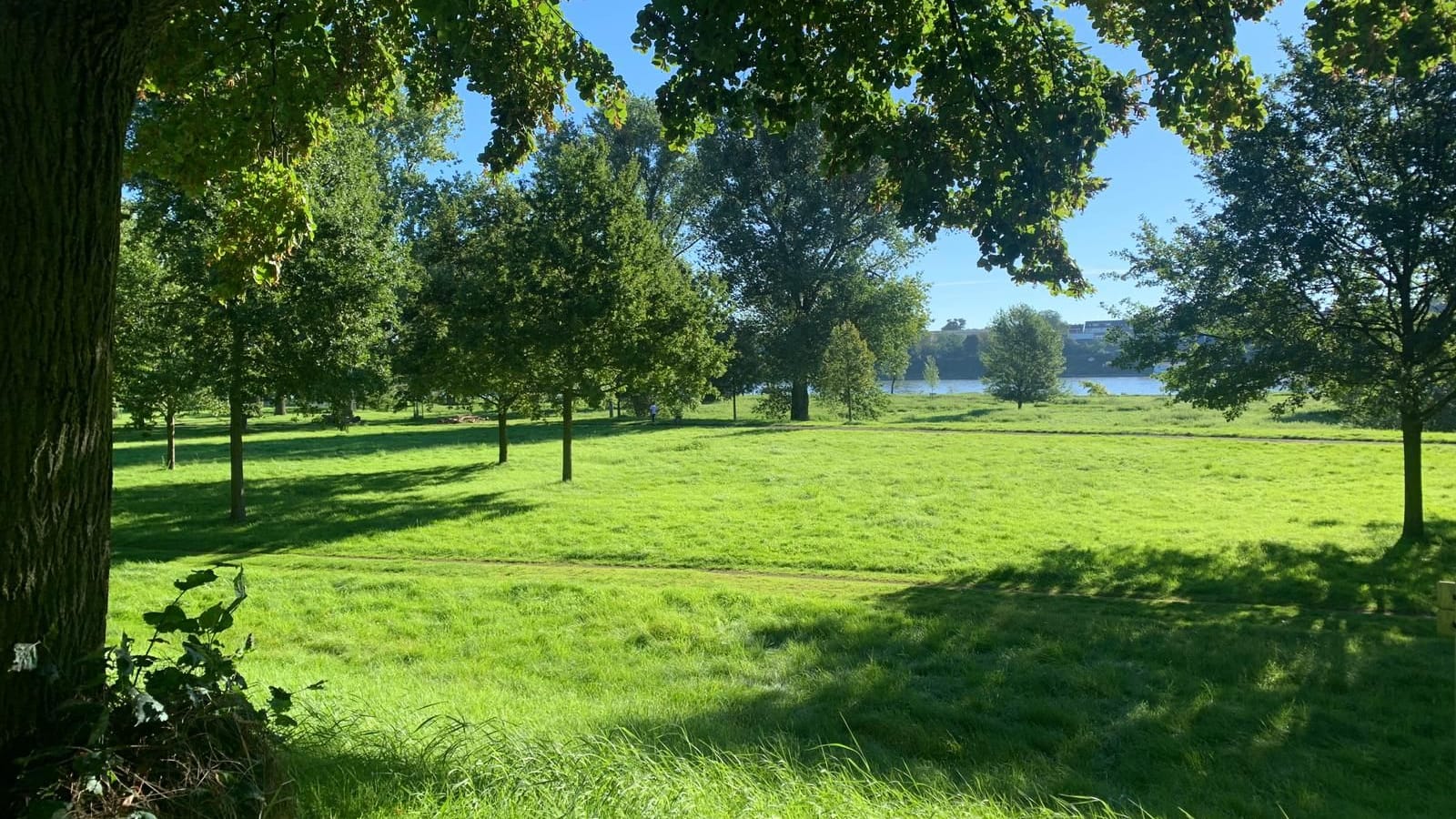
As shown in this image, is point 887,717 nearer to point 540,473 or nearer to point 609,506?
point 609,506

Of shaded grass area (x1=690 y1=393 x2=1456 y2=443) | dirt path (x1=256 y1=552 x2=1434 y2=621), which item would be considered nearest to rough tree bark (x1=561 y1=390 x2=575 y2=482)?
dirt path (x1=256 y1=552 x2=1434 y2=621)

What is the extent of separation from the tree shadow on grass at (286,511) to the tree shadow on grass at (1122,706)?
9.70 metres

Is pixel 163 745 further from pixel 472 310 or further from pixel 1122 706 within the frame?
pixel 472 310

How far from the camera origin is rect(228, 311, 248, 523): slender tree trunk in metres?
15.3

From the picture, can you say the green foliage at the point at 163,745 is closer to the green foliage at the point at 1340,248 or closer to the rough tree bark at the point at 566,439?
the green foliage at the point at 1340,248

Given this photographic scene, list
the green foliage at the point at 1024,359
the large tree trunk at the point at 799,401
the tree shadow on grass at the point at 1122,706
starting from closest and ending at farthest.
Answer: the tree shadow on grass at the point at 1122,706
the large tree trunk at the point at 799,401
the green foliage at the point at 1024,359

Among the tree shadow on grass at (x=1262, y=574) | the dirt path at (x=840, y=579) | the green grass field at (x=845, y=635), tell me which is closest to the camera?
the green grass field at (x=845, y=635)

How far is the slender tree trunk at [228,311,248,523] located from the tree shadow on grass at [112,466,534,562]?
370 mm

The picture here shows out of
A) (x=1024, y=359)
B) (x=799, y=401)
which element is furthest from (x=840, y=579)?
(x=1024, y=359)

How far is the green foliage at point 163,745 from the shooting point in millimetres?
2455

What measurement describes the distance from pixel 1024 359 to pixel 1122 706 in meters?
52.5

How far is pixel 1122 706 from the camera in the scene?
264 inches

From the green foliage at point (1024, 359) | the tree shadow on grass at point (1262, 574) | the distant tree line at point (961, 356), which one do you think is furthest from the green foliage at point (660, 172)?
the distant tree line at point (961, 356)

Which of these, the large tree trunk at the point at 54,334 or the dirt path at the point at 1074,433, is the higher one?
the large tree trunk at the point at 54,334
